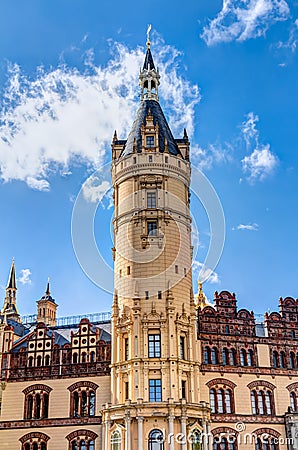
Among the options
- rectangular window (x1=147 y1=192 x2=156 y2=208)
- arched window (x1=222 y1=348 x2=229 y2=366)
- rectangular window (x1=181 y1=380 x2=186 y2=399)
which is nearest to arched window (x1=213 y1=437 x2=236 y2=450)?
rectangular window (x1=181 y1=380 x2=186 y2=399)

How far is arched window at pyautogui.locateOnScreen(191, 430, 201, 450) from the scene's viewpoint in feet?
167

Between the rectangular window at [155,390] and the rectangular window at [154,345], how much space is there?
233cm

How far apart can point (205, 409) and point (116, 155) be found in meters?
28.9

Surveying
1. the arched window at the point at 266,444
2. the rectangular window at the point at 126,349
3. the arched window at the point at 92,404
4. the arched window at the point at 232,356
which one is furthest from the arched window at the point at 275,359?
the arched window at the point at 92,404

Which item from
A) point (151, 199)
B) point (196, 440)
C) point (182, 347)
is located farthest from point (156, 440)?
point (151, 199)

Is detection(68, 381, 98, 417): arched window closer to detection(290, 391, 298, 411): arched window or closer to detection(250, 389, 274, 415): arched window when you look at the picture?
detection(250, 389, 274, 415): arched window

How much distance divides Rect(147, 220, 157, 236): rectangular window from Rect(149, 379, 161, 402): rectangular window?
14.3m

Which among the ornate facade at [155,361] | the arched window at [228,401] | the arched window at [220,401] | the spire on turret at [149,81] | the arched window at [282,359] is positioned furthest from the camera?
the spire on turret at [149,81]

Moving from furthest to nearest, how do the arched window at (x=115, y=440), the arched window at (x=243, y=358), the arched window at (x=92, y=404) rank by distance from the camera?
the arched window at (x=243, y=358) → the arched window at (x=92, y=404) → the arched window at (x=115, y=440)

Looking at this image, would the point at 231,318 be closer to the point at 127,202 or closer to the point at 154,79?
the point at 127,202

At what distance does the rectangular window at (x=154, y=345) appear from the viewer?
53869 millimetres

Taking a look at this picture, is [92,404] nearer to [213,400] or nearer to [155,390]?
[155,390]

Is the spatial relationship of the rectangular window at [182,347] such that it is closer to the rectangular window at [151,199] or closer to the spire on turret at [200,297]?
the rectangular window at [151,199]

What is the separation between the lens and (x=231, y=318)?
60.6m
